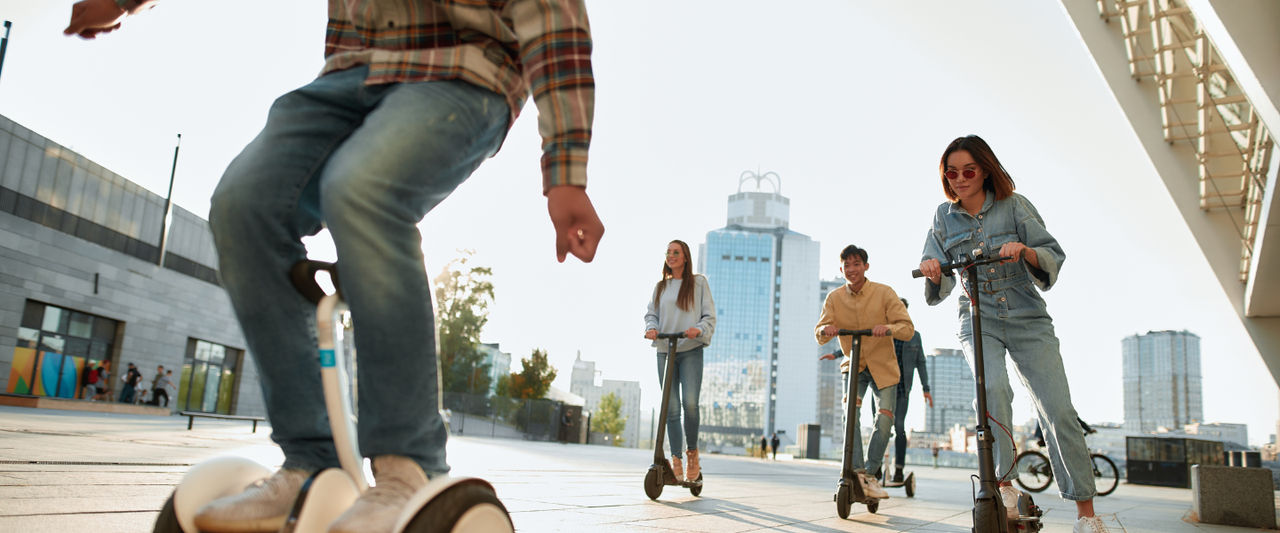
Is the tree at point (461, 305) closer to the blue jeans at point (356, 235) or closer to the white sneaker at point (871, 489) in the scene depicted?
the white sneaker at point (871, 489)

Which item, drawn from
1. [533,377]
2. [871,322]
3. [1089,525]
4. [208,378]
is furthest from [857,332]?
[533,377]

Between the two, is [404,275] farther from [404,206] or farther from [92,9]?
[92,9]

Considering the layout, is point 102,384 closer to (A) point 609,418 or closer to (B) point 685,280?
(B) point 685,280

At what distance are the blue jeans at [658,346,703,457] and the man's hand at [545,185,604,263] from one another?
4795 millimetres

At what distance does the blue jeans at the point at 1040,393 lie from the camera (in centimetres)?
375

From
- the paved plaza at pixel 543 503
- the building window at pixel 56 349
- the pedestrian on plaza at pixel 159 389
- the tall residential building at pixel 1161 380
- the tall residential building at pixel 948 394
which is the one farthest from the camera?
the tall residential building at pixel 948 394

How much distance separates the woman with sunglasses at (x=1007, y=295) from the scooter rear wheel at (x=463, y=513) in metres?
2.86

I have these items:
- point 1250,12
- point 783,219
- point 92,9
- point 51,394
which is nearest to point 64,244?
point 51,394

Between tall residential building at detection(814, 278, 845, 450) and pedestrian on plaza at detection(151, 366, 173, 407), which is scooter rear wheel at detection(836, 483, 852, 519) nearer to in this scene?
pedestrian on plaza at detection(151, 366, 173, 407)

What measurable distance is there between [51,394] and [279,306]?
2824 cm

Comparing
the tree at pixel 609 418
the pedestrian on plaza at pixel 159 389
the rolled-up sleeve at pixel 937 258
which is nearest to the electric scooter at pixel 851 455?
the rolled-up sleeve at pixel 937 258

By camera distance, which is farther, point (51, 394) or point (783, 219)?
point (783, 219)

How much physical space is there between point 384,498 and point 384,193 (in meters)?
0.53

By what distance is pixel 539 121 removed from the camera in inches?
67.1
